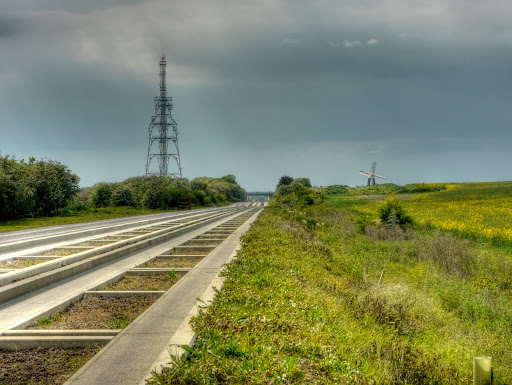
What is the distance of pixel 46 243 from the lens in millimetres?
16375

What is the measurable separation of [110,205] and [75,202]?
7.16 meters

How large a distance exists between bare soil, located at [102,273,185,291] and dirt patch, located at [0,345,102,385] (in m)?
3.49

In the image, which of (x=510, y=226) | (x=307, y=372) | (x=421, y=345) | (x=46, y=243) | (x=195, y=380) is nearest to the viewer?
(x=195, y=380)

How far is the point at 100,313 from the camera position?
7.45 metres

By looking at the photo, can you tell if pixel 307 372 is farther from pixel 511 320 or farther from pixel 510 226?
pixel 510 226

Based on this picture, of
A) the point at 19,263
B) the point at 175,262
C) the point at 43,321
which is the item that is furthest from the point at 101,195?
the point at 43,321

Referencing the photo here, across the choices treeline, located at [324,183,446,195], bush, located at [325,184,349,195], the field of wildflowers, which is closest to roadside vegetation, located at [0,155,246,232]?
the field of wildflowers

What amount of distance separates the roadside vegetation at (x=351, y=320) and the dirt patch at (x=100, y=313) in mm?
1476

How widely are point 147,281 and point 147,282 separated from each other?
0.11 m

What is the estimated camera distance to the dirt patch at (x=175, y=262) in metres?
12.4

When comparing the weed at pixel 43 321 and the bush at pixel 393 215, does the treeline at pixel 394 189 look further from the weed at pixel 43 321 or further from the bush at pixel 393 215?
the weed at pixel 43 321

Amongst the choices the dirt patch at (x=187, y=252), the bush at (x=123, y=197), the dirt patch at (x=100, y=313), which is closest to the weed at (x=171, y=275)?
the dirt patch at (x=100, y=313)

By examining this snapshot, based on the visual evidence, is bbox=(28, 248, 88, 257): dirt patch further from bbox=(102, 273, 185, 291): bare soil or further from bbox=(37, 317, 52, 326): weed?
bbox=(37, 317, 52, 326): weed

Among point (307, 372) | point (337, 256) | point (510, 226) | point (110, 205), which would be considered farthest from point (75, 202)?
point (307, 372)
